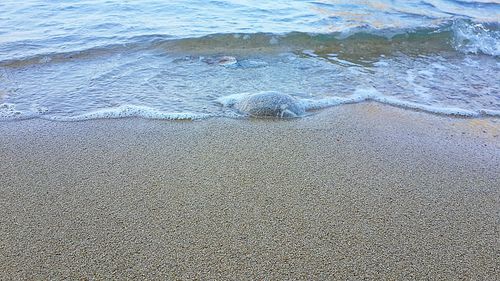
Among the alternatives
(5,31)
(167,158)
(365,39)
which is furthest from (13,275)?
(365,39)

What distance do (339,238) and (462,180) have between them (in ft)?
3.77

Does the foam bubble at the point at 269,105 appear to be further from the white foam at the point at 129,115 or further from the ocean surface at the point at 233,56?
the white foam at the point at 129,115

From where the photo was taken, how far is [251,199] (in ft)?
8.40

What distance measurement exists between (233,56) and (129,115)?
223 centimetres

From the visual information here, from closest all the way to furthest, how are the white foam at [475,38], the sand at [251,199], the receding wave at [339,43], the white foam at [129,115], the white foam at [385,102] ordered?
the sand at [251,199]
the white foam at [129,115]
the white foam at [385,102]
the receding wave at [339,43]
the white foam at [475,38]

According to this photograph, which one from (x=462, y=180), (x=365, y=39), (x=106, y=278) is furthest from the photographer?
(x=365, y=39)

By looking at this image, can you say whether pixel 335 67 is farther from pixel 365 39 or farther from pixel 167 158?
pixel 167 158

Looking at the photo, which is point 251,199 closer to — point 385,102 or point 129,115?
point 129,115

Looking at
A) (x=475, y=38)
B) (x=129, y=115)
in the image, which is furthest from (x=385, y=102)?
(x=475, y=38)

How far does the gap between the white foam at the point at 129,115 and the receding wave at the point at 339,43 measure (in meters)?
1.80

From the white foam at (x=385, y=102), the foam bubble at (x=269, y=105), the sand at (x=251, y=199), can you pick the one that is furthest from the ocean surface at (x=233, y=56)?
the sand at (x=251, y=199)

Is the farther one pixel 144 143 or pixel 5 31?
pixel 5 31

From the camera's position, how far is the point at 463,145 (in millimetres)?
3312

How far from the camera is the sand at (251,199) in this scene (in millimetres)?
2070
